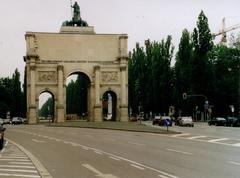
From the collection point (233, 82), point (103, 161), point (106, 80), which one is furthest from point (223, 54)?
point (103, 161)

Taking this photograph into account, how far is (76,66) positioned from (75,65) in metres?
0.24

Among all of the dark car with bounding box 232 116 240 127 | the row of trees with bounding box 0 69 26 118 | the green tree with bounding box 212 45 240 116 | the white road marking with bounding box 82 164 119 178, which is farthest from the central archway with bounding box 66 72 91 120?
the white road marking with bounding box 82 164 119 178

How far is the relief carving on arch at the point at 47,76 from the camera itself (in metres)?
102

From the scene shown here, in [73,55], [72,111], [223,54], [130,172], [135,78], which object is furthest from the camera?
[72,111]

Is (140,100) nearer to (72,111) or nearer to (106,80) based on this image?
(106,80)

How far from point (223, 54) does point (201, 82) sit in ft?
51.3

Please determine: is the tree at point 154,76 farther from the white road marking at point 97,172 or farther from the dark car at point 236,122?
the white road marking at point 97,172

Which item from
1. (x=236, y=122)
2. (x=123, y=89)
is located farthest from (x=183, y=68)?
(x=236, y=122)

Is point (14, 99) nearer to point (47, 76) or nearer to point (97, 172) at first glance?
A: point (47, 76)

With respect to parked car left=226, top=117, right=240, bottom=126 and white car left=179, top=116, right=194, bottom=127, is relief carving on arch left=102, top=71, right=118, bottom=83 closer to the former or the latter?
white car left=179, top=116, right=194, bottom=127

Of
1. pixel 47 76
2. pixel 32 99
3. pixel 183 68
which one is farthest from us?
pixel 47 76

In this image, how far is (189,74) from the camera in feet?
311

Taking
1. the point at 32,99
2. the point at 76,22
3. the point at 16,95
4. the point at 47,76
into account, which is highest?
the point at 76,22

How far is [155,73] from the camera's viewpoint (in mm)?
105375
